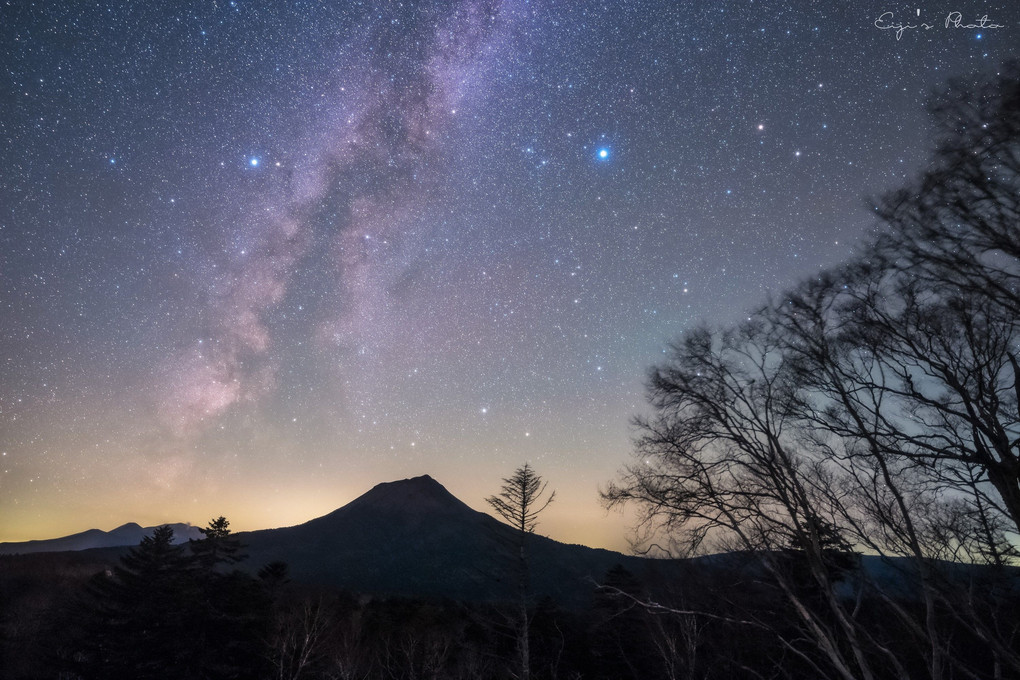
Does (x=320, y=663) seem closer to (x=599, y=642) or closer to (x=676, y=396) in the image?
(x=599, y=642)

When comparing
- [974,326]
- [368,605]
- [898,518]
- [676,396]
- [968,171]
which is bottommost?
[368,605]

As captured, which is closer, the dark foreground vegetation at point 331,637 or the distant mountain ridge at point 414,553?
the dark foreground vegetation at point 331,637

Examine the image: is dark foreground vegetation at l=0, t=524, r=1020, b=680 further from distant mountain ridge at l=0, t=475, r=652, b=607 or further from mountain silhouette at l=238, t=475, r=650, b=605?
mountain silhouette at l=238, t=475, r=650, b=605

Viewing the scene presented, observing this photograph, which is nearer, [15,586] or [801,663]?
[801,663]

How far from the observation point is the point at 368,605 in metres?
46.5

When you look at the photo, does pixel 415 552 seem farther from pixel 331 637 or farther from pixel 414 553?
pixel 331 637

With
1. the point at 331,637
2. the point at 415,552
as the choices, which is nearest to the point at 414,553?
the point at 415,552

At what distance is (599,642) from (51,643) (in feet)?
165

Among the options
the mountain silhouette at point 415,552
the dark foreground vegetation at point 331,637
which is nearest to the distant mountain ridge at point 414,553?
the mountain silhouette at point 415,552

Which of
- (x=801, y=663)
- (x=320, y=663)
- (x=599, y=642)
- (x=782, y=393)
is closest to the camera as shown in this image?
(x=782, y=393)

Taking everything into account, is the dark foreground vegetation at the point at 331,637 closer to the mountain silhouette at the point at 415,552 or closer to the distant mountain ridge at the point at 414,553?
the distant mountain ridge at the point at 414,553

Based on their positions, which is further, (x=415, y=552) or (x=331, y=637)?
(x=415, y=552)

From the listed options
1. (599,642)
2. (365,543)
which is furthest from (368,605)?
(365,543)

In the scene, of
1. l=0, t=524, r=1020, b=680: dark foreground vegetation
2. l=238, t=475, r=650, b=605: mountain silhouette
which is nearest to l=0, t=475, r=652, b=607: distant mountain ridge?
l=238, t=475, r=650, b=605: mountain silhouette
